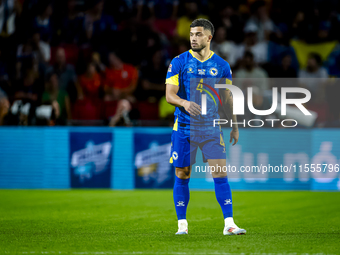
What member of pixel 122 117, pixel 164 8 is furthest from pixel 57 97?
pixel 164 8

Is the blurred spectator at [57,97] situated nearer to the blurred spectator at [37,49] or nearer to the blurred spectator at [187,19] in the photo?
the blurred spectator at [37,49]

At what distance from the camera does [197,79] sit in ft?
17.9

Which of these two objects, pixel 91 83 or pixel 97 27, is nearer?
pixel 91 83

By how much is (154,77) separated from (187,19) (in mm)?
2167

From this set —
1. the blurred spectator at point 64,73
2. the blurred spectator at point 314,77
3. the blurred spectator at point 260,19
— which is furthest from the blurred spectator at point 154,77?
the blurred spectator at point 314,77

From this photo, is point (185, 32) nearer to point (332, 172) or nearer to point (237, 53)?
point (237, 53)

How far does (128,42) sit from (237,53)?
2511 mm

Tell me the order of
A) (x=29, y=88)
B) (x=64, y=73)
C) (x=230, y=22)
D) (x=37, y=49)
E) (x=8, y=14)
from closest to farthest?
(x=29, y=88), (x=64, y=73), (x=37, y=49), (x=230, y=22), (x=8, y=14)

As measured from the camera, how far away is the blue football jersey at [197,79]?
5.41 meters

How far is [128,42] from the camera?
40.9ft

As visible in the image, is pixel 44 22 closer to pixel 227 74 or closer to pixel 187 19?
pixel 187 19

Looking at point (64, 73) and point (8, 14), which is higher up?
point (8, 14)

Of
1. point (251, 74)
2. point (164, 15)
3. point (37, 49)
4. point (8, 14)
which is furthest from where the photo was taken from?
point (164, 15)

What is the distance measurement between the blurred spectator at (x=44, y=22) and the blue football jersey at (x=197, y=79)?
26.8 ft
